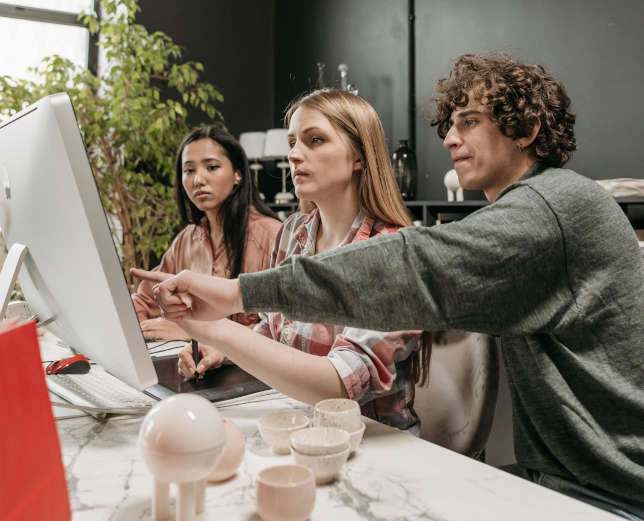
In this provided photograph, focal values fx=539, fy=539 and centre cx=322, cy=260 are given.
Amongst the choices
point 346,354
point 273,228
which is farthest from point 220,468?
point 273,228

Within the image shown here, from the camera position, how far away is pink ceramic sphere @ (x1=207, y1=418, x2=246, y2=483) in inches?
25.4

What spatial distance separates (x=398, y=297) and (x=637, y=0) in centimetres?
265

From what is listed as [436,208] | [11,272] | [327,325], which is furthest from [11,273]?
[436,208]

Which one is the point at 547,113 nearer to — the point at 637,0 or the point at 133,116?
the point at 637,0

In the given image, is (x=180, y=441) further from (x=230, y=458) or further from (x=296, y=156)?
(x=296, y=156)

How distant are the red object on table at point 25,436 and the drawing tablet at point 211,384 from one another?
464 mm

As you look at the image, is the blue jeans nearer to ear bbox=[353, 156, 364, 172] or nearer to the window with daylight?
ear bbox=[353, 156, 364, 172]

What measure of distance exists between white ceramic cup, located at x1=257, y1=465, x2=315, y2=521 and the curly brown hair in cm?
74

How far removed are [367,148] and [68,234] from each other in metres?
0.82

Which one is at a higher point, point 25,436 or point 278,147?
point 278,147

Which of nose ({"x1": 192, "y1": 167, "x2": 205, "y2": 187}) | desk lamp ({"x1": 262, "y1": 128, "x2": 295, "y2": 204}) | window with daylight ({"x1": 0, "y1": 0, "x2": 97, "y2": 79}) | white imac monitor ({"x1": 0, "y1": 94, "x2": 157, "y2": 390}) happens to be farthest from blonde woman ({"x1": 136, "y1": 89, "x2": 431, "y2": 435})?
window with daylight ({"x1": 0, "y1": 0, "x2": 97, "y2": 79})

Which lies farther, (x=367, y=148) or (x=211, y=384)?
(x=367, y=148)

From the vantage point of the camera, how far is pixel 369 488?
0.65 m

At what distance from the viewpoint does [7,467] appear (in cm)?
43
